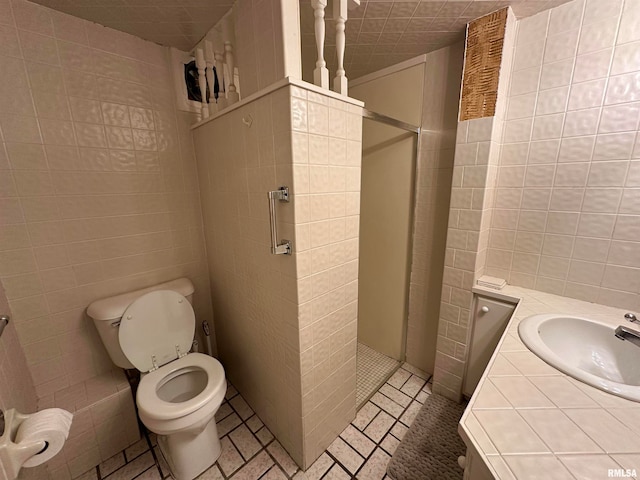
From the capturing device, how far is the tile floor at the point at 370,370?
1.74 meters

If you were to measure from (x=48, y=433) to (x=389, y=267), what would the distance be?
72.4 inches

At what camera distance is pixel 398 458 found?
1.30 metres

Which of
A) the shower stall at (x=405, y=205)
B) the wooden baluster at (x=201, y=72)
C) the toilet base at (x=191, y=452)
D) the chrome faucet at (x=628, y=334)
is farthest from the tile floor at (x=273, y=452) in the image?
the wooden baluster at (x=201, y=72)

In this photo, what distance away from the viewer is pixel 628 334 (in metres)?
0.95

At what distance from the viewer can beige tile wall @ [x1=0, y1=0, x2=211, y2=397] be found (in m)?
1.14

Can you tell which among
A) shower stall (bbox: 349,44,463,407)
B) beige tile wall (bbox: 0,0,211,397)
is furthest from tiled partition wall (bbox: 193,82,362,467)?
shower stall (bbox: 349,44,463,407)

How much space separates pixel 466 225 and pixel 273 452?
163 centimetres

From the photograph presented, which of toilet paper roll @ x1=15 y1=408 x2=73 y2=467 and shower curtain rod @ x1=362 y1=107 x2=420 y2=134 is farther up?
shower curtain rod @ x1=362 y1=107 x2=420 y2=134

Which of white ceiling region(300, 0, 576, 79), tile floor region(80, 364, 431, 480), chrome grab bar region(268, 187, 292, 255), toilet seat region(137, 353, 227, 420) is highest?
white ceiling region(300, 0, 576, 79)

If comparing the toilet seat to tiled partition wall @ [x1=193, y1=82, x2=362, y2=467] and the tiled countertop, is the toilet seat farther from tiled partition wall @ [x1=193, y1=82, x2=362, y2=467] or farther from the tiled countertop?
the tiled countertop

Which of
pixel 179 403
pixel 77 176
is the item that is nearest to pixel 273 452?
pixel 179 403

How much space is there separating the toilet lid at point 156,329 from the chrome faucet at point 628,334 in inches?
79.5

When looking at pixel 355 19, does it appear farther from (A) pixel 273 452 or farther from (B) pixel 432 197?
(A) pixel 273 452

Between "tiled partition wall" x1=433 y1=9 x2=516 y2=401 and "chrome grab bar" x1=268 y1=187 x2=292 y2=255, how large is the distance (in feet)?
3.27
